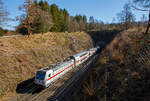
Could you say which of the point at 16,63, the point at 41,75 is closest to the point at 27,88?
the point at 41,75

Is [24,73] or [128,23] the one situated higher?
[128,23]

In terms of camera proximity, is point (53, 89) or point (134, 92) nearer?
point (134, 92)

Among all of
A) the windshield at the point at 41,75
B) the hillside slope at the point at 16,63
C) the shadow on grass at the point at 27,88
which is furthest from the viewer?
the shadow on grass at the point at 27,88

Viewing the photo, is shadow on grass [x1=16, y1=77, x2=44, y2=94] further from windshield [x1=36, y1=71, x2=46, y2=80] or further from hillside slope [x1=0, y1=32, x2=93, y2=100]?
windshield [x1=36, y1=71, x2=46, y2=80]

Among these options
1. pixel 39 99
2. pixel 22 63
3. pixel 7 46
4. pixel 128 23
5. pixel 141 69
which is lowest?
pixel 39 99

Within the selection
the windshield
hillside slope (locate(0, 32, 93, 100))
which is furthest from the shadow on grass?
the windshield

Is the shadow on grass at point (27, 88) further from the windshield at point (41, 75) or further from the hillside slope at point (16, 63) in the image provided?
the windshield at point (41, 75)

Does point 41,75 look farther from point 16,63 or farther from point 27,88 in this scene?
point 16,63

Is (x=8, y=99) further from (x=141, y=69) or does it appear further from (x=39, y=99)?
(x=141, y=69)

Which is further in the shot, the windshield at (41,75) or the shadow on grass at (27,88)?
the shadow on grass at (27,88)

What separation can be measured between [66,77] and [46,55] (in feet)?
25.3

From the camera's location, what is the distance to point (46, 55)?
2162 centimetres

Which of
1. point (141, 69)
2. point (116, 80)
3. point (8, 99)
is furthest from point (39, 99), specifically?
point (141, 69)

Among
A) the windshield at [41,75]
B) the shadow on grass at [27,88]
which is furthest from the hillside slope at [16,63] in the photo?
the windshield at [41,75]
